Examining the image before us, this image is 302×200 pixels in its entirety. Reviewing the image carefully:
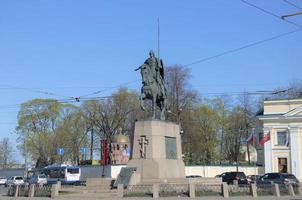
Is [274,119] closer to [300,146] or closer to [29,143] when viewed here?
[300,146]

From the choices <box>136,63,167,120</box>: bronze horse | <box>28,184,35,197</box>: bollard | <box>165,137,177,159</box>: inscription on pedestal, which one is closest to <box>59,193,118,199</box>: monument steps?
<box>28,184,35,197</box>: bollard

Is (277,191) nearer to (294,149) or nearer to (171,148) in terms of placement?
(171,148)

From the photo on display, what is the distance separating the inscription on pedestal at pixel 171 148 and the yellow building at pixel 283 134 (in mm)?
43338

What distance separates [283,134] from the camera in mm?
71812

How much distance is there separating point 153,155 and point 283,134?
4723 centimetres

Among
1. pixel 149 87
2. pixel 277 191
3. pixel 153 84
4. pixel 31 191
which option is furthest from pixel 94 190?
pixel 277 191

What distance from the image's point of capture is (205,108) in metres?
88.1

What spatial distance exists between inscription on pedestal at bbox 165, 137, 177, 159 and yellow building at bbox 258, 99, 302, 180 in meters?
43.3

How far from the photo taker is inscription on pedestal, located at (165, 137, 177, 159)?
29.6 metres

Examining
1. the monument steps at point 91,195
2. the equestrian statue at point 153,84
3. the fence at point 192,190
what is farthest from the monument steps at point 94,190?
the equestrian statue at point 153,84

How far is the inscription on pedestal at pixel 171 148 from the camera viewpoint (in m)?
29.6

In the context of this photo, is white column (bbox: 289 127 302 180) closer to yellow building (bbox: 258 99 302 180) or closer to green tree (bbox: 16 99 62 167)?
yellow building (bbox: 258 99 302 180)

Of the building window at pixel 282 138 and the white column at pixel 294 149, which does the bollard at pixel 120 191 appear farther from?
the building window at pixel 282 138

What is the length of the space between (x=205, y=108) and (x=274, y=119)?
18111 millimetres
